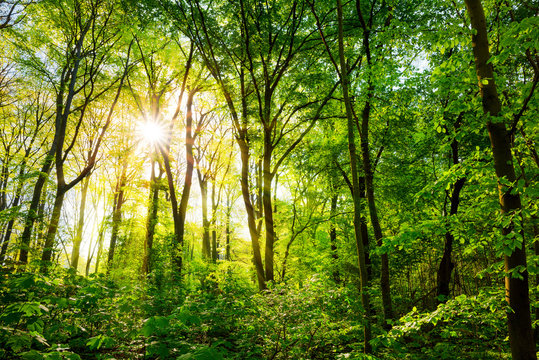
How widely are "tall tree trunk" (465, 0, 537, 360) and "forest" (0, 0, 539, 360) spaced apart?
2 centimetres

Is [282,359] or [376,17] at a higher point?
[376,17]

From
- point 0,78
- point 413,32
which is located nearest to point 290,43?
point 413,32

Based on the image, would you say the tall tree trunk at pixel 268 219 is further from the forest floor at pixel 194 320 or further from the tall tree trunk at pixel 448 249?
the tall tree trunk at pixel 448 249

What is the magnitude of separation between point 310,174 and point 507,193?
9063 mm

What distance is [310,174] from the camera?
1239 cm

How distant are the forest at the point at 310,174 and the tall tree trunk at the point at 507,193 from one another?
0.02 meters

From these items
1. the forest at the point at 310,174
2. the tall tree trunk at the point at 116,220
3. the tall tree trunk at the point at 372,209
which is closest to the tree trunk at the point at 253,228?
the forest at the point at 310,174

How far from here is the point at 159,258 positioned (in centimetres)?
1148

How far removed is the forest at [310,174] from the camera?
347cm

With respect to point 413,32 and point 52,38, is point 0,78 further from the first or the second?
point 413,32

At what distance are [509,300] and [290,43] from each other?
8893 mm

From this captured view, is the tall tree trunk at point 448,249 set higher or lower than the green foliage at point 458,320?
higher

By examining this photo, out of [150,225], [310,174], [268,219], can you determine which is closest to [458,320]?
[268,219]

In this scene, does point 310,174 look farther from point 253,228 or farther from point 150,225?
point 150,225
